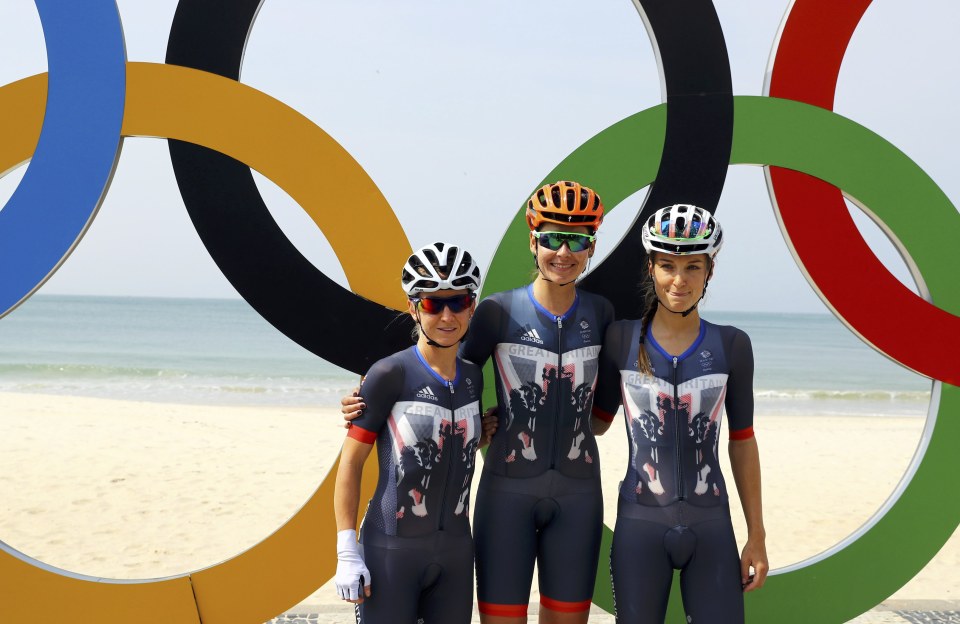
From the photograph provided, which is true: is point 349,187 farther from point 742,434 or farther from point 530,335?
point 742,434

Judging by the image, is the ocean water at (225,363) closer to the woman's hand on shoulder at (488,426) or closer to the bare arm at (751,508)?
the woman's hand on shoulder at (488,426)

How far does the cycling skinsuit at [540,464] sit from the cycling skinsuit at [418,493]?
27 cm

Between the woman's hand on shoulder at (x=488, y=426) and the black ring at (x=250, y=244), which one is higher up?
the black ring at (x=250, y=244)

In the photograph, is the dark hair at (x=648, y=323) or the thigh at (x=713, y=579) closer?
the thigh at (x=713, y=579)

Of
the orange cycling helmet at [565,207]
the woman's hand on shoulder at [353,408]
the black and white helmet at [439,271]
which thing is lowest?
the woman's hand on shoulder at [353,408]

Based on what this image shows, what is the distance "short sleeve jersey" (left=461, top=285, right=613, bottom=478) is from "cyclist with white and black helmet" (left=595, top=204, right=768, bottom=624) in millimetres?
207

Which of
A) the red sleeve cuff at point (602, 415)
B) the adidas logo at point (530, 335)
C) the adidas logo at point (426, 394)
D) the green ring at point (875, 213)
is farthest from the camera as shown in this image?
the green ring at point (875, 213)

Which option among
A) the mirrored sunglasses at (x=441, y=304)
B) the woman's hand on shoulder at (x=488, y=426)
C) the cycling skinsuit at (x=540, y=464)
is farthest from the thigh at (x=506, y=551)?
the mirrored sunglasses at (x=441, y=304)

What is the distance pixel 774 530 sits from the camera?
39.4 ft

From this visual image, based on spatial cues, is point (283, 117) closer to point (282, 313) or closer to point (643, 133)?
point (282, 313)

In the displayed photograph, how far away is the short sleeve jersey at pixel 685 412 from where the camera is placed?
393cm

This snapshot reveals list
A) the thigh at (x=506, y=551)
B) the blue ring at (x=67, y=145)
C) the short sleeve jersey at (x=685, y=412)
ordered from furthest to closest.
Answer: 1. the blue ring at (x=67, y=145)
2. the thigh at (x=506, y=551)
3. the short sleeve jersey at (x=685, y=412)

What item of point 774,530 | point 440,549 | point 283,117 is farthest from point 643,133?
point 774,530

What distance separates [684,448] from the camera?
394 centimetres
